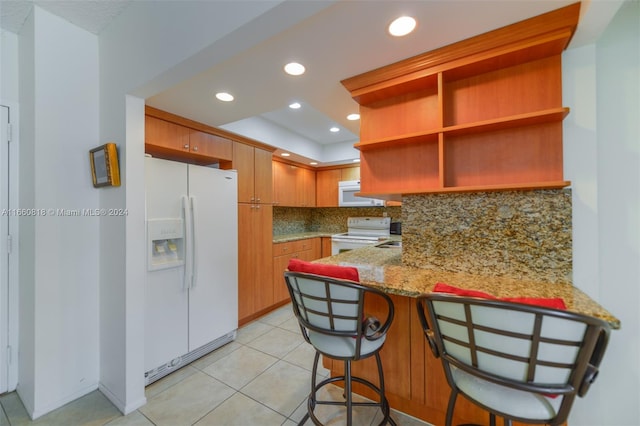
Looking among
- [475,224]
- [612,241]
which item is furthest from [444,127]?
[612,241]

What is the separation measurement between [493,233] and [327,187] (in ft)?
11.0

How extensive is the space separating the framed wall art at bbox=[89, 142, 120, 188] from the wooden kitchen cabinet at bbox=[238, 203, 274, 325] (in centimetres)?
132

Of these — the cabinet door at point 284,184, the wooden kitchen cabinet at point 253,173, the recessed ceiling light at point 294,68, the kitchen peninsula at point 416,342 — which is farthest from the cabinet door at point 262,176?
the kitchen peninsula at point 416,342

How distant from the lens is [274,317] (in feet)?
10.7

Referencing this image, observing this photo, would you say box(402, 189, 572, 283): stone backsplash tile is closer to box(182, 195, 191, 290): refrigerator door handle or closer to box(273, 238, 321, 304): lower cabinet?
box(182, 195, 191, 290): refrigerator door handle

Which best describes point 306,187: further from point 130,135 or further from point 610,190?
point 610,190

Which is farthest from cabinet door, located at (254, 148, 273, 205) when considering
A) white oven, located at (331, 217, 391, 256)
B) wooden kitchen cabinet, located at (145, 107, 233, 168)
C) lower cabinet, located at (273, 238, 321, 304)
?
white oven, located at (331, 217, 391, 256)

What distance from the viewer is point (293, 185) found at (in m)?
4.28

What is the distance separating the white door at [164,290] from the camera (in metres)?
1.97

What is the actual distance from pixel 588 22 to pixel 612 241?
1.01 metres

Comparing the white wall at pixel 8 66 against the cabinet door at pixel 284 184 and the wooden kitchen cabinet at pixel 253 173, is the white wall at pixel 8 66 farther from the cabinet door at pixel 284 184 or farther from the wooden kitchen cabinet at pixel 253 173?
the cabinet door at pixel 284 184

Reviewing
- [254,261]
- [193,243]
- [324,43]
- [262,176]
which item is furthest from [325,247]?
[324,43]

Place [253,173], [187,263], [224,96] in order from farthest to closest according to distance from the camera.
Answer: [253,173] → [187,263] → [224,96]

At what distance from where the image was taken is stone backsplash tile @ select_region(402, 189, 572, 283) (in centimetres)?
135
